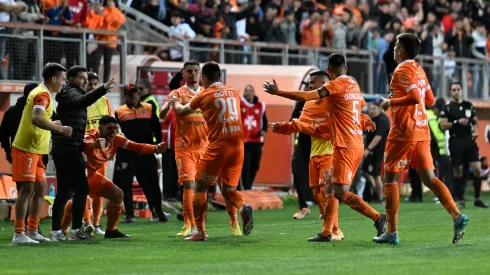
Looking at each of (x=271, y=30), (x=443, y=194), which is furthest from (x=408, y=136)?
(x=271, y=30)

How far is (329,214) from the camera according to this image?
14.4m

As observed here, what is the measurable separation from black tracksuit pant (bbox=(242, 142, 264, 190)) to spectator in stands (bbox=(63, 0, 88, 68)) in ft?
12.7

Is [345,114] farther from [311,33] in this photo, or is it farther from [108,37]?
[311,33]

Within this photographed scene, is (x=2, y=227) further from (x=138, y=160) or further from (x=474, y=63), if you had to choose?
(x=474, y=63)

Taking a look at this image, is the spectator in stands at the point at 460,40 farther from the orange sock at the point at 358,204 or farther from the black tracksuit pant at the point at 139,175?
the orange sock at the point at 358,204

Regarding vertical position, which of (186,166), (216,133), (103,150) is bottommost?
(186,166)

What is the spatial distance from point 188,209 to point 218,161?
1.87 m

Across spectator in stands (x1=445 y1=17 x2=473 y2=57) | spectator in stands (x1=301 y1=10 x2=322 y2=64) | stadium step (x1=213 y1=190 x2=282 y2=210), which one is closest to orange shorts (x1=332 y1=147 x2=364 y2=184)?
stadium step (x1=213 y1=190 x2=282 y2=210)

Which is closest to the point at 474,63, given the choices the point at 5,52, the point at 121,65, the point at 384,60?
the point at 384,60

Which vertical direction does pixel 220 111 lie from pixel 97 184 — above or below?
above

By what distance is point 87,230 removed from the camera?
619 inches

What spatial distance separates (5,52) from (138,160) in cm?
365

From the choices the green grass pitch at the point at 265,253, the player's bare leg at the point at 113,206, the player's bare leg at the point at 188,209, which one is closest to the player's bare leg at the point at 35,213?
the green grass pitch at the point at 265,253

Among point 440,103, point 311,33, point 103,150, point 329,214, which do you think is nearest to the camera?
point 329,214
